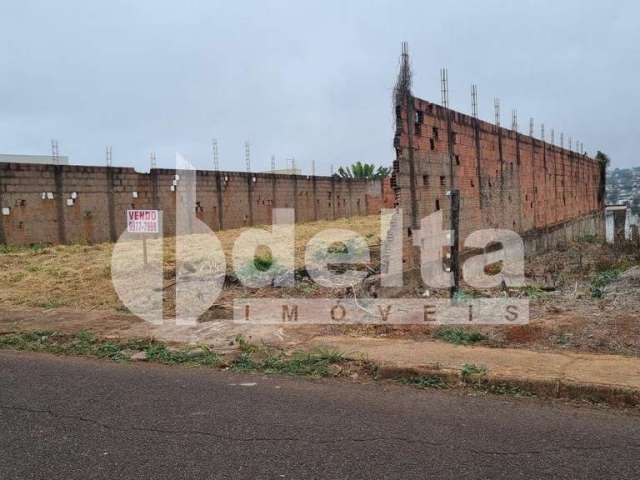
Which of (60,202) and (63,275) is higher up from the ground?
(60,202)

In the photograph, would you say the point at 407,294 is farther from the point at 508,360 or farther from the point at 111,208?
the point at 111,208

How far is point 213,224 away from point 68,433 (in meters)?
17.5

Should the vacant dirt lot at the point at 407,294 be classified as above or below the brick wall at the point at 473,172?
below

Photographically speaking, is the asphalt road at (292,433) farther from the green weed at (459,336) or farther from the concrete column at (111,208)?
the concrete column at (111,208)

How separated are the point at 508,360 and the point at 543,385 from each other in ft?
2.39

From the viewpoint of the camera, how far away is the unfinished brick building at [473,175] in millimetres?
10172

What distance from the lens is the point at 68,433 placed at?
4.07 m

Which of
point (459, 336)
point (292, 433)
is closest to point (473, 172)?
point (459, 336)

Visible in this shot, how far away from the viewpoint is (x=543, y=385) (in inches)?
189

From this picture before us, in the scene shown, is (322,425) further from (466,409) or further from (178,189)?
(178,189)

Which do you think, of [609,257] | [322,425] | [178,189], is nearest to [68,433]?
[322,425]

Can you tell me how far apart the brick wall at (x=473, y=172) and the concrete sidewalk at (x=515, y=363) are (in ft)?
14.1

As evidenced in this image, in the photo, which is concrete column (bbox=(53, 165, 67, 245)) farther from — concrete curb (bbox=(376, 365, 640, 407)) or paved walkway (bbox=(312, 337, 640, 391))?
concrete curb (bbox=(376, 365, 640, 407))

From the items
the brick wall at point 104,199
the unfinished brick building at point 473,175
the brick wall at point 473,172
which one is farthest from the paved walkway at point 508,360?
the brick wall at point 104,199
